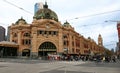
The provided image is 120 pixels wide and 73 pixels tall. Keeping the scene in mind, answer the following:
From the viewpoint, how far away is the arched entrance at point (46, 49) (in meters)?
81.0

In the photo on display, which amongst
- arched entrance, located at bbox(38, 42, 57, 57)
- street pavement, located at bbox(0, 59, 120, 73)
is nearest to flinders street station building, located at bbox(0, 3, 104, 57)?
arched entrance, located at bbox(38, 42, 57, 57)

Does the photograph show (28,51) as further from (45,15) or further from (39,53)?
(45,15)

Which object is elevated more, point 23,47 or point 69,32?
point 69,32

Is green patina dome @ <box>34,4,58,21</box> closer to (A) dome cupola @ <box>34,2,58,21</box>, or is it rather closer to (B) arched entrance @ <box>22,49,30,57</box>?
(A) dome cupola @ <box>34,2,58,21</box>

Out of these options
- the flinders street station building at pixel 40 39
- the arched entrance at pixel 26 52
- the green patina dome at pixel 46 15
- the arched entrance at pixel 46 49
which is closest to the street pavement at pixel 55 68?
the arched entrance at pixel 46 49

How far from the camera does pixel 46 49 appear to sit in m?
81.0

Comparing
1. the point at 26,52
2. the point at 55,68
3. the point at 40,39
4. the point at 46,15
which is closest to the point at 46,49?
the point at 40,39

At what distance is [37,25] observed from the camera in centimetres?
8256

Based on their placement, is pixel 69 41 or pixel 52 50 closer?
pixel 52 50

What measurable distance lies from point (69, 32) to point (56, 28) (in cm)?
654

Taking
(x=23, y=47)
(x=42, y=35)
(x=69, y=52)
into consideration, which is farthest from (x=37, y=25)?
(x=69, y=52)

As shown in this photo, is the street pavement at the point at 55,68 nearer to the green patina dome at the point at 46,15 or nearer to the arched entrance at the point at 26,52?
the arched entrance at the point at 26,52

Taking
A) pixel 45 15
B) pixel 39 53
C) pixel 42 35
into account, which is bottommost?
pixel 39 53

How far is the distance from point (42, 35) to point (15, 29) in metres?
11.8
